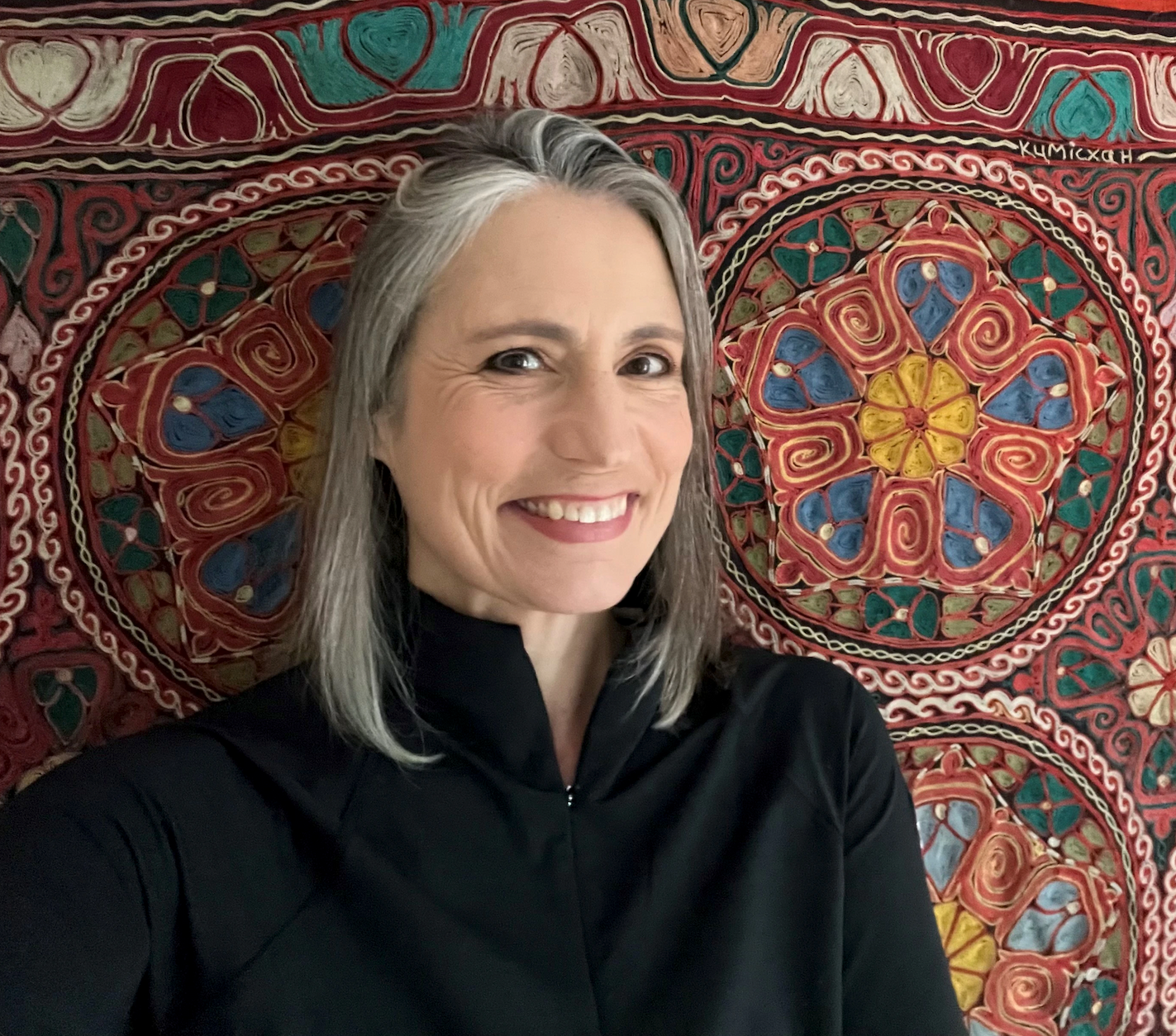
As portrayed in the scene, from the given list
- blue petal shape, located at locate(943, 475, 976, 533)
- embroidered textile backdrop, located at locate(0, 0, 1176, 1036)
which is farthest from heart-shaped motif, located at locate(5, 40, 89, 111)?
blue petal shape, located at locate(943, 475, 976, 533)

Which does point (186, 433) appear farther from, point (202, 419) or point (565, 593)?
point (565, 593)

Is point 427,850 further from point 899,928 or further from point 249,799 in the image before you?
point 899,928

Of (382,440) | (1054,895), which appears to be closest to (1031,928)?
(1054,895)

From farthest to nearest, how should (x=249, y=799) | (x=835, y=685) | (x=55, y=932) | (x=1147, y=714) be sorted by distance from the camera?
(x=1147, y=714), (x=835, y=685), (x=249, y=799), (x=55, y=932)

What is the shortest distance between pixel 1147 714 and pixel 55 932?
1.32 metres

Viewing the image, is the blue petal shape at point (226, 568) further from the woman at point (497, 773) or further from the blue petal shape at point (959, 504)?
the blue petal shape at point (959, 504)

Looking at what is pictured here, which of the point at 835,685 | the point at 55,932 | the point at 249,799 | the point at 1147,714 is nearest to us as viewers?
the point at 55,932

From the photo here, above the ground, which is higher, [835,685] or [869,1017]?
[835,685]

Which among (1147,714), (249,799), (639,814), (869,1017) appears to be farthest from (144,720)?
(1147,714)

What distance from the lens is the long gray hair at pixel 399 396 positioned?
988mm

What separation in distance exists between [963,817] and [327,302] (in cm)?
106

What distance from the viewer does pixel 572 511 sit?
3.20ft

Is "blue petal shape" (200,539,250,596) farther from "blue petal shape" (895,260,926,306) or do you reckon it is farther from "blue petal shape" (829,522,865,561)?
"blue petal shape" (895,260,926,306)

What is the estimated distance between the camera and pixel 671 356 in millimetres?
1048
